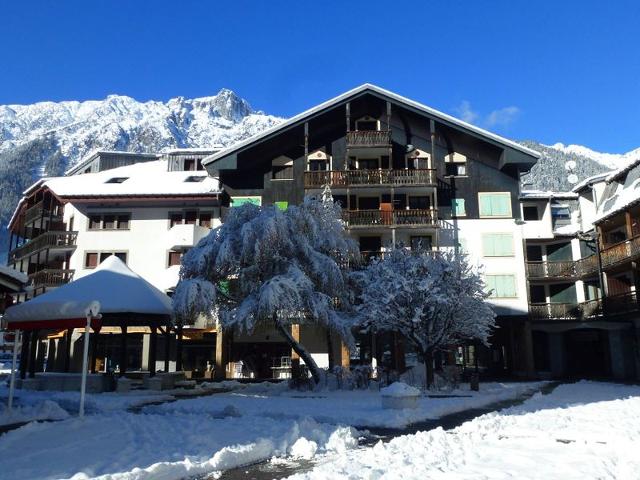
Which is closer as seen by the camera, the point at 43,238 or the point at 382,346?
the point at 382,346

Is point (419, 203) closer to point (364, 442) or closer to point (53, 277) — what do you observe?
point (53, 277)

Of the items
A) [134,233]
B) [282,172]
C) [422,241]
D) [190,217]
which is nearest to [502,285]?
[422,241]

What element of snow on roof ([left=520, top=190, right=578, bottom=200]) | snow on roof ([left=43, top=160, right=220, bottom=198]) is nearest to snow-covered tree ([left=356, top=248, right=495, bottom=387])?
snow on roof ([left=520, top=190, right=578, bottom=200])

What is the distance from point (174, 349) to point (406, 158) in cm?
1955

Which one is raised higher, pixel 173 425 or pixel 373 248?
pixel 373 248

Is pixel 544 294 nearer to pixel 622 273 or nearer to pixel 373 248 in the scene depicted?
pixel 622 273

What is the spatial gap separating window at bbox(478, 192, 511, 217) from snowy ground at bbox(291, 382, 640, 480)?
22.7 meters

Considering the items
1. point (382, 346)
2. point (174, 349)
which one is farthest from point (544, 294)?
point (174, 349)

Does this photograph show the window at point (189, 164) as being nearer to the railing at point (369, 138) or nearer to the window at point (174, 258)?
the window at point (174, 258)

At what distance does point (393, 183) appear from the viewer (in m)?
35.5

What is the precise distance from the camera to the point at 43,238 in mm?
38844

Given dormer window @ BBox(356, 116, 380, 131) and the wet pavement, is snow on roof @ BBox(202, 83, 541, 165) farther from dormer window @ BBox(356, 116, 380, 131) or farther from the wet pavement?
the wet pavement

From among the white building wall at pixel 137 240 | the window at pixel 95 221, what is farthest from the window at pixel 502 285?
the window at pixel 95 221

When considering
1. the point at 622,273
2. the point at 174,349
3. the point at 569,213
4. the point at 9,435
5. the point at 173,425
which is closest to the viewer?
the point at 9,435
